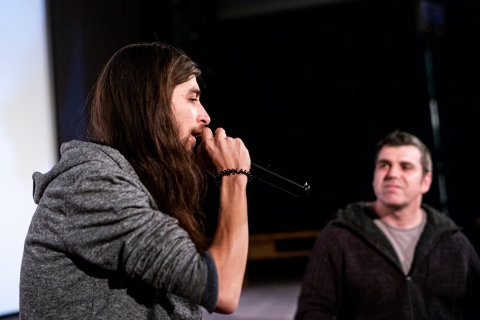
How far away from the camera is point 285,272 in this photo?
6.17 m

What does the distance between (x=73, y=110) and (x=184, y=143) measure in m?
1.08

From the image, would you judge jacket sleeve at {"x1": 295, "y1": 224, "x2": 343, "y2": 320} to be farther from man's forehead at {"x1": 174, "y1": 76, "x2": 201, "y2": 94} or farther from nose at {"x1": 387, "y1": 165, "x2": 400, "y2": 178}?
man's forehead at {"x1": 174, "y1": 76, "x2": 201, "y2": 94}

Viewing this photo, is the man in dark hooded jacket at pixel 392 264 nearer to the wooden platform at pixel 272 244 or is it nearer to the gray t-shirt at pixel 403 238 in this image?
the gray t-shirt at pixel 403 238

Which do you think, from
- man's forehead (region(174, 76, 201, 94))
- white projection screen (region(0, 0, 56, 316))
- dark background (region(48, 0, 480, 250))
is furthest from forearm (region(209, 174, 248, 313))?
dark background (region(48, 0, 480, 250))

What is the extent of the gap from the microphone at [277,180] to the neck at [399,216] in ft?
3.71

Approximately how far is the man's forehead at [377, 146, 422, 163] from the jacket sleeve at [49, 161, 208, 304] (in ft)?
5.21

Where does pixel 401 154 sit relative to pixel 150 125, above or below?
below

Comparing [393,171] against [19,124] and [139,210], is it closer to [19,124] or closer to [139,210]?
[19,124]

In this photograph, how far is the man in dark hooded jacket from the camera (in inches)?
83.4

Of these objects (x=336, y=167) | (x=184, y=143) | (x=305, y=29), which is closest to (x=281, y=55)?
(x=305, y=29)

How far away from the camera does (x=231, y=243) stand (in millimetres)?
1051

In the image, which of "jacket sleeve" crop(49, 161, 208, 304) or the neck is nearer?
"jacket sleeve" crop(49, 161, 208, 304)

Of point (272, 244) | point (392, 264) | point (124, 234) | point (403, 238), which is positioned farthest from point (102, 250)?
point (272, 244)

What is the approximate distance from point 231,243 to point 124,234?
0.21m
